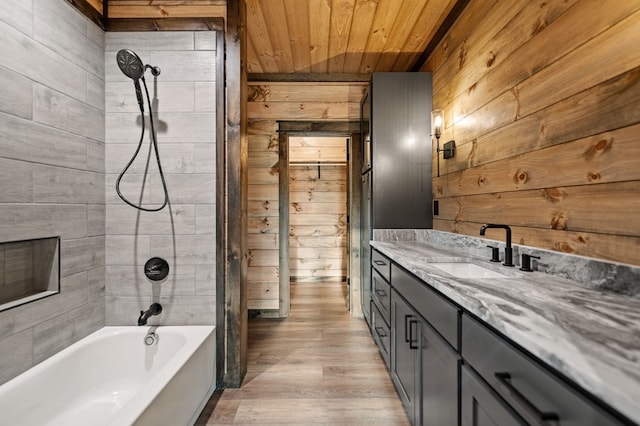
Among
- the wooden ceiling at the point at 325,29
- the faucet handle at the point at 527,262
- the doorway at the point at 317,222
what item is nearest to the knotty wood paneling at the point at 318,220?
the doorway at the point at 317,222

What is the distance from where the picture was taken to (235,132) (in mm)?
1995

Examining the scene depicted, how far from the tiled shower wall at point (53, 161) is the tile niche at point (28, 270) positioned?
0.14 feet

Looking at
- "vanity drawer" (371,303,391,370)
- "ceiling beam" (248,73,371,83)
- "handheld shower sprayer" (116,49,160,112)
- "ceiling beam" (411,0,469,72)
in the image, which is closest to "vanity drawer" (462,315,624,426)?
"vanity drawer" (371,303,391,370)

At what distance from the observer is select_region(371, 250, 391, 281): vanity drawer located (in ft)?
6.68

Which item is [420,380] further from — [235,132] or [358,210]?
[358,210]

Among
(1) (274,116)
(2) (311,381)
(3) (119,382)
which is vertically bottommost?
(2) (311,381)

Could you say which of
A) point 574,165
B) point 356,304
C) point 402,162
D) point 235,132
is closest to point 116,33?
point 235,132

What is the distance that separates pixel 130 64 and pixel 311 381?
239cm

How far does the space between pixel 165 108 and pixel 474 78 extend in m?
2.13

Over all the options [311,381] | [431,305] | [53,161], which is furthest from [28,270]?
[431,305]

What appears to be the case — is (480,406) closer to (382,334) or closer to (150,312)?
(382,334)

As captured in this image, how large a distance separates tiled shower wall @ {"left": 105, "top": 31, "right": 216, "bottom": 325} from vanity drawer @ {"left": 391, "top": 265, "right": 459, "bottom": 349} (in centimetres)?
128

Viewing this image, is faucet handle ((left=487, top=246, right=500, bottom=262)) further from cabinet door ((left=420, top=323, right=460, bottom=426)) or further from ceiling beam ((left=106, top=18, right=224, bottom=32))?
ceiling beam ((left=106, top=18, right=224, bottom=32))

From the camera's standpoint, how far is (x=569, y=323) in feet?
2.49
